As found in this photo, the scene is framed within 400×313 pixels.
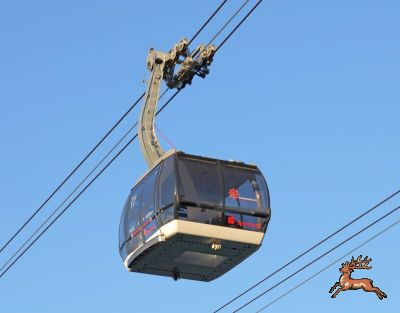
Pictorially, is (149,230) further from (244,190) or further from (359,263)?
(359,263)

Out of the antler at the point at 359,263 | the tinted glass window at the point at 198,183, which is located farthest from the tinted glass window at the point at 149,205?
the antler at the point at 359,263

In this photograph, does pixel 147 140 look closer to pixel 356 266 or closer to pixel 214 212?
pixel 214 212

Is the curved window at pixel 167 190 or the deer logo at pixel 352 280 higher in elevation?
the deer logo at pixel 352 280

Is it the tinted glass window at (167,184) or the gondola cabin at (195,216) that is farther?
the tinted glass window at (167,184)

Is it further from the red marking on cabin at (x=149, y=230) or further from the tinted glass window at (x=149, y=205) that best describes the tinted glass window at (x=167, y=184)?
the red marking on cabin at (x=149, y=230)

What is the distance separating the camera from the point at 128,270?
24906 mm

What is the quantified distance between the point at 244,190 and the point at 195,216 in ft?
4.44

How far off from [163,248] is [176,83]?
4464 millimetres

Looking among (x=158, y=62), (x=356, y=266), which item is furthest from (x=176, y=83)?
(x=356, y=266)

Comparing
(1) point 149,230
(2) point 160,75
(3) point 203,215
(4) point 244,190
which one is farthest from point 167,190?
(2) point 160,75

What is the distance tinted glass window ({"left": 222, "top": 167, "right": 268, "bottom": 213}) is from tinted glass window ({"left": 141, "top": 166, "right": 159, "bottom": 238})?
4.94ft

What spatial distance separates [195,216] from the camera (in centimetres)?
2319

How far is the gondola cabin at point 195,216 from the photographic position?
23188mm

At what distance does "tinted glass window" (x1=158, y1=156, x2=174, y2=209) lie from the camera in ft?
76.5
